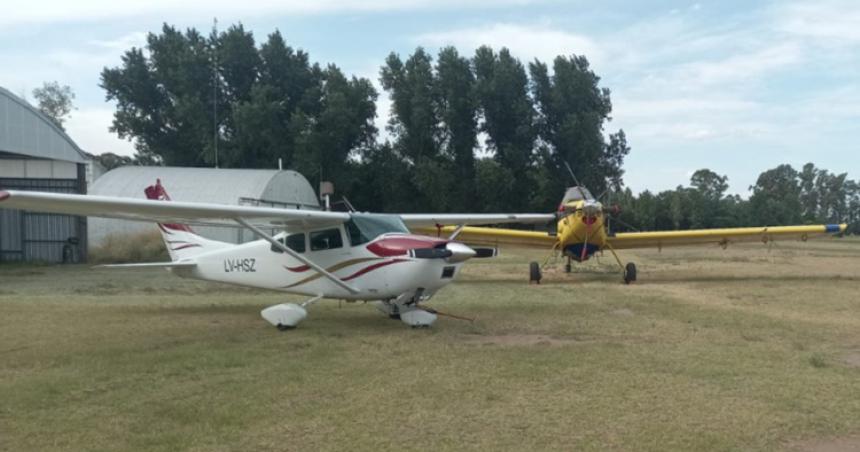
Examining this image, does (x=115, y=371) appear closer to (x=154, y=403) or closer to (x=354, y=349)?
(x=154, y=403)

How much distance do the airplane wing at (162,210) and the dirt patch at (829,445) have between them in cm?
683

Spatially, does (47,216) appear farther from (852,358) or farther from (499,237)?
(852,358)

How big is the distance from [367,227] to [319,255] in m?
0.89

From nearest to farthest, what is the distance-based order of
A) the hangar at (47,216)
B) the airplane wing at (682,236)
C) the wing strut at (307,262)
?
the wing strut at (307,262)
the airplane wing at (682,236)
the hangar at (47,216)

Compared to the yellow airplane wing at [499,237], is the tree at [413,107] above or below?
above

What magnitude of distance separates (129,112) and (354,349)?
47.8 m

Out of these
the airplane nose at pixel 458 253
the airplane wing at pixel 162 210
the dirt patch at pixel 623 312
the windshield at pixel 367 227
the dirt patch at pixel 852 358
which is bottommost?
the dirt patch at pixel 852 358

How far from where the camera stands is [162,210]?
28.4ft

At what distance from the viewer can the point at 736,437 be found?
459 centimetres

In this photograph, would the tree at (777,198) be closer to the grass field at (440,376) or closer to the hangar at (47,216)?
the hangar at (47,216)

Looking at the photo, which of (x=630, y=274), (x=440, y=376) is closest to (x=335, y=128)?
(x=630, y=274)

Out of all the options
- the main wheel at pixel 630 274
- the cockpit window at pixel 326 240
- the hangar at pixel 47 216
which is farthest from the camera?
the hangar at pixel 47 216

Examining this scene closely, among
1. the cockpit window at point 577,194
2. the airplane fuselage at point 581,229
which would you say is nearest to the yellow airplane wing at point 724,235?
the airplane fuselage at point 581,229

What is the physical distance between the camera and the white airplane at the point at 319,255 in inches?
353
